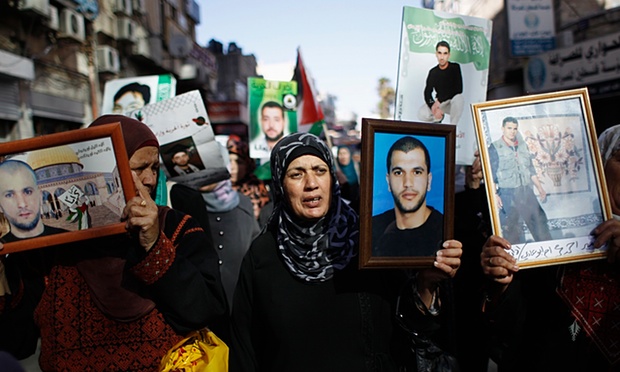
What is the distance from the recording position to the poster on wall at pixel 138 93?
3799mm

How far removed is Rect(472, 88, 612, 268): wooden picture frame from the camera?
5.72ft

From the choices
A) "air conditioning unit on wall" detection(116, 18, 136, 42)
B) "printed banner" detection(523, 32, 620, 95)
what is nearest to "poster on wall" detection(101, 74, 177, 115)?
"printed banner" detection(523, 32, 620, 95)

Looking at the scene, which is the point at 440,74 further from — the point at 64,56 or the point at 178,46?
the point at 178,46

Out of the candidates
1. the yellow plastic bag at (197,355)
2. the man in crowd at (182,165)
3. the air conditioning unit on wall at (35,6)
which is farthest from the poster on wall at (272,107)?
the air conditioning unit on wall at (35,6)

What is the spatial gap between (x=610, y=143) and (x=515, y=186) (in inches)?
17.9

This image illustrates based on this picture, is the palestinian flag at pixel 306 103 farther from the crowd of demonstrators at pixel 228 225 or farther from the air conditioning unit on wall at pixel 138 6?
the air conditioning unit on wall at pixel 138 6

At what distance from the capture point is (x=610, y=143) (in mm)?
1879

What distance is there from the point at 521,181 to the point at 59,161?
5.43 ft

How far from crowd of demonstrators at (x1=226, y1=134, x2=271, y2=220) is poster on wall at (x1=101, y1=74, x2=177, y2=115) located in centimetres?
138

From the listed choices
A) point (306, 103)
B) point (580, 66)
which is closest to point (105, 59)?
point (306, 103)

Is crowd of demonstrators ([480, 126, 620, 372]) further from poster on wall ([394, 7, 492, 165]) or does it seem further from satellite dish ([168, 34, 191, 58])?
satellite dish ([168, 34, 191, 58])

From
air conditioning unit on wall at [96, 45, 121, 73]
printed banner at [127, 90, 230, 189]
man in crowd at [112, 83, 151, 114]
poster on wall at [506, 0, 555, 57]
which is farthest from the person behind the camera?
poster on wall at [506, 0, 555, 57]

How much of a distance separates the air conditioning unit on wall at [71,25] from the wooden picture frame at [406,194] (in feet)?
45.7

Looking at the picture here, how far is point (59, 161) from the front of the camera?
1722mm
